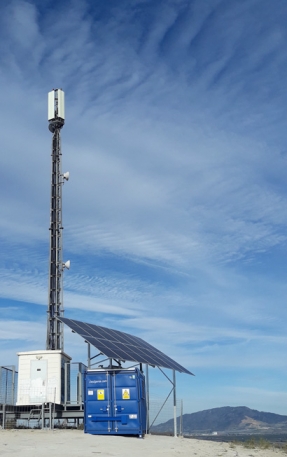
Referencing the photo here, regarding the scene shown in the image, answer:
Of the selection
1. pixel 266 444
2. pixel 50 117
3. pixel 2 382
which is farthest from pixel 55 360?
pixel 50 117

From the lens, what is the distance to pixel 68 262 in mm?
31109

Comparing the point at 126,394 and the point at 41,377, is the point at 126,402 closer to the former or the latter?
the point at 126,394

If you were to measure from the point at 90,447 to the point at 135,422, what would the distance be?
16.3ft

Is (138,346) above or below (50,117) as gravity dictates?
below

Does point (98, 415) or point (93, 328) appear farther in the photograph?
point (93, 328)

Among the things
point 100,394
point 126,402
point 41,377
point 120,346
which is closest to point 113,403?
point 126,402

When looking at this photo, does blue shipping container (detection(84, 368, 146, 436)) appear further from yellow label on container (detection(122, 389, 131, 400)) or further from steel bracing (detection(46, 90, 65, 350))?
steel bracing (detection(46, 90, 65, 350))

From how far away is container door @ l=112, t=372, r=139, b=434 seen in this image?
1948cm

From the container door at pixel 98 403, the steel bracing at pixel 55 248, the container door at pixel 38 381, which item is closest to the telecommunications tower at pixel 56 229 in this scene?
the steel bracing at pixel 55 248

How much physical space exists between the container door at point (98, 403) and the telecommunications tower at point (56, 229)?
8.68 m

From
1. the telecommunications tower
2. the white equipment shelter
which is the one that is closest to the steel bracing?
the telecommunications tower

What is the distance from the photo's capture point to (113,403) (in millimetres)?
19875

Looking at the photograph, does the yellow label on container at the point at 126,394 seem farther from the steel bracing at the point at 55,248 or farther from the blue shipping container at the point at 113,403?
the steel bracing at the point at 55,248

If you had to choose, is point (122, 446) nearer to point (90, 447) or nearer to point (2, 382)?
point (90, 447)
